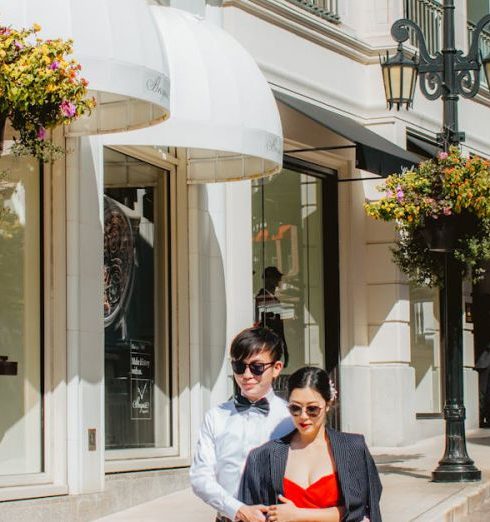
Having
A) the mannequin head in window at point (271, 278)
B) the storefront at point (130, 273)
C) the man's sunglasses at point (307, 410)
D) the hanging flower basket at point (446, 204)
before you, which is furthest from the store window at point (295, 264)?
the man's sunglasses at point (307, 410)

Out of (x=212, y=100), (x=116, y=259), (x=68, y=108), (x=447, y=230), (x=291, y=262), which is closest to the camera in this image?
(x=68, y=108)

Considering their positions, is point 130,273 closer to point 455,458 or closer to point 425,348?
point 455,458

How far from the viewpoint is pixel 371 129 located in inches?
776

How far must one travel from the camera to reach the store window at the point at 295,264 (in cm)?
1778

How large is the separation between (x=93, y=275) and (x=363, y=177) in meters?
7.59

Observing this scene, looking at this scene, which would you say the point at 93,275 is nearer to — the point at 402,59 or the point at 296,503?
the point at 402,59

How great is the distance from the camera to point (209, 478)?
5.77 metres

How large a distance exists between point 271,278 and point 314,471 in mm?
12441

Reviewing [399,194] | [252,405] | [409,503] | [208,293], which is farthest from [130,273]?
[252,405]

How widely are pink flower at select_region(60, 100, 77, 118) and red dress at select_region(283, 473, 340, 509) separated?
3.43 m

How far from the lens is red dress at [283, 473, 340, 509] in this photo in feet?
18.0

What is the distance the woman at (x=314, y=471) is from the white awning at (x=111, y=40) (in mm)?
5397

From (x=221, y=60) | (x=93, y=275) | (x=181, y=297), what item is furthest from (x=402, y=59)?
(x=93, y=275)

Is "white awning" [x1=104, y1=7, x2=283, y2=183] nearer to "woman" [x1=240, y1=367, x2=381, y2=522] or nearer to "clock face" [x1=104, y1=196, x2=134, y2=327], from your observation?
"clock face" [x1=104, y1=196, x2=134, y2=327]
